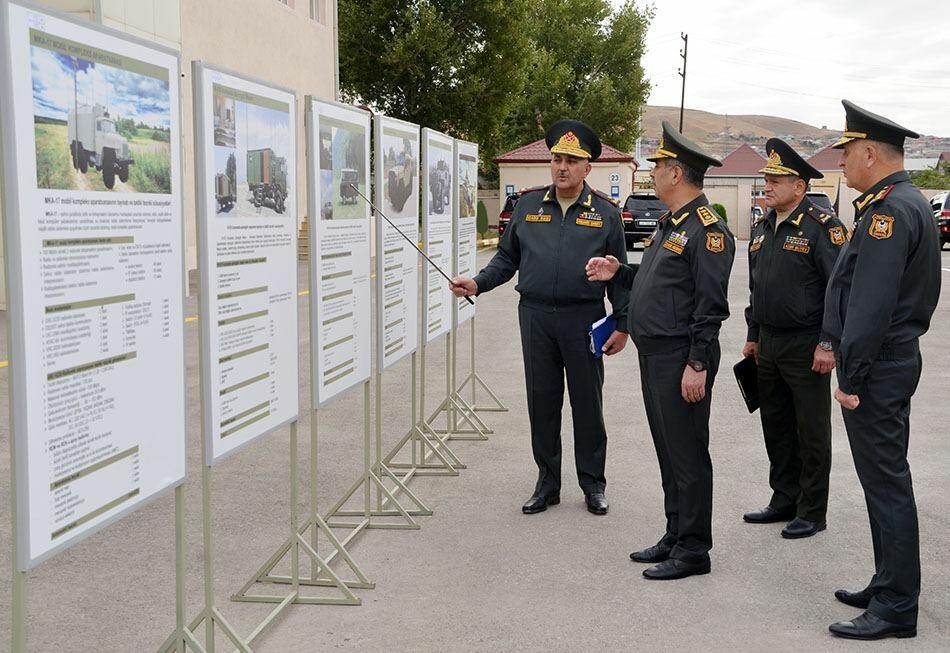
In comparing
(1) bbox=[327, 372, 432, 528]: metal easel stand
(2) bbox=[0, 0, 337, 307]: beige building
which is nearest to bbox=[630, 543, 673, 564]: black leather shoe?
(1) bbox=[327, 372, 432, 528]: metal easel stand

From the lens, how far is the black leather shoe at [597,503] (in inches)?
238

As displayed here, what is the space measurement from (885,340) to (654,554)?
1.63 m

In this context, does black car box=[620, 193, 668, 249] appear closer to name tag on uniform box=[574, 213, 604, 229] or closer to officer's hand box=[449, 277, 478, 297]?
name tag on uniform box=[574, 213, 604, 229]

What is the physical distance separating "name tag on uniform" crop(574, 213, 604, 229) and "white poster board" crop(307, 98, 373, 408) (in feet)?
4.19

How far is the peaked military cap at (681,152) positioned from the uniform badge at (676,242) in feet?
1.19

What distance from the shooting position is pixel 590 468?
618 cm

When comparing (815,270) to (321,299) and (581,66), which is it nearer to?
(321,299)

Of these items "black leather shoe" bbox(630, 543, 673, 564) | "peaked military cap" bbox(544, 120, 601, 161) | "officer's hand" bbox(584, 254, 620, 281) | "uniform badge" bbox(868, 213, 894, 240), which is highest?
"peaked military cap" bbox(544, 120, 601, 161)

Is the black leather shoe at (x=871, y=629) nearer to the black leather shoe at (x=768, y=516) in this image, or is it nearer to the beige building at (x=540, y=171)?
the black leather shoe at (x=768, y=516)

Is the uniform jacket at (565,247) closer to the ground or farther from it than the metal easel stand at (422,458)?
farther from it

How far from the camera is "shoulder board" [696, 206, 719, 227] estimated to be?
4891 millimetres

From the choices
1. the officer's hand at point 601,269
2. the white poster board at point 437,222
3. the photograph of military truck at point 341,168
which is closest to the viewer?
the photograph of military truck at point 341,168

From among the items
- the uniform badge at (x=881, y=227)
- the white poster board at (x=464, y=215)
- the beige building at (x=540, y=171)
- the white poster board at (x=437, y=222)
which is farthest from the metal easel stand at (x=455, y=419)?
the beige building at (x=540, y=171)

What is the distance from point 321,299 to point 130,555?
1.66 metres
